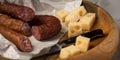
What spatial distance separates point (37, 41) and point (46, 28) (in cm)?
4

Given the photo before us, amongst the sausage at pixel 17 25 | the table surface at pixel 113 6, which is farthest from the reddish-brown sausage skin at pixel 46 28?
the table surface at pixel 113 6

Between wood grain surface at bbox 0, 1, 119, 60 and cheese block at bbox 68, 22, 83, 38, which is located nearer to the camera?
wood grain surface at bbox 0, 1, 119, 60

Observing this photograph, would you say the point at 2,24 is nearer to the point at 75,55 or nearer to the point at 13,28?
the point at 13,28

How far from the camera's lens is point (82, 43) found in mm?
552

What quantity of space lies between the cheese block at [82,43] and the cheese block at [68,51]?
1cm

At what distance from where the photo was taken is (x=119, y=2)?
76cm

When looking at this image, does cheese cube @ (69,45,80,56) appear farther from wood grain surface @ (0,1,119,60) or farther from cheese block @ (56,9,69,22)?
cheese block @ (56,9,69,22)

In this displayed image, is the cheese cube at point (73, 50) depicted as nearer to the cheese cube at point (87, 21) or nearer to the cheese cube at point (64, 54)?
the cheese cube at point (64, 54)

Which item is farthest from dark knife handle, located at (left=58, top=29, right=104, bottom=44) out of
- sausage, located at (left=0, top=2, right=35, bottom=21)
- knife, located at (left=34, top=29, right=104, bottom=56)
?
sausage, located at (left=0, top=2, right=35, bottom=21)

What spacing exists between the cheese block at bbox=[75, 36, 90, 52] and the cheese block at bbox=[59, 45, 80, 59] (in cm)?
1

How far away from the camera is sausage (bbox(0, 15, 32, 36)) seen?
59 centimetres

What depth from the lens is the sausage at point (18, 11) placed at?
61cm

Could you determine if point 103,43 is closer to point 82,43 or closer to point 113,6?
point 82,43

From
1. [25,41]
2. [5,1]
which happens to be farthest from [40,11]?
[25,41]
